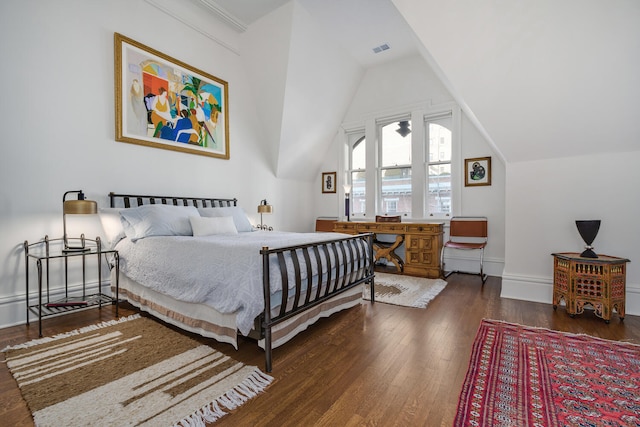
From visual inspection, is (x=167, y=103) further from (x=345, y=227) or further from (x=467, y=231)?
(x=467, y=231)

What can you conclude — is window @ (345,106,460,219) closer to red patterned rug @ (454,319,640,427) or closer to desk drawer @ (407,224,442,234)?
desk drawer @ (407,224,442,234)

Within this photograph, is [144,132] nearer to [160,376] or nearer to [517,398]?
[160,376]

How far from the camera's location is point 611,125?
2.76 m

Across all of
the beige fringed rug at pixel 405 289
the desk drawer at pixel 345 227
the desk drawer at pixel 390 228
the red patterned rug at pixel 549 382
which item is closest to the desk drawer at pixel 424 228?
the desk drawer at pixel 390 228

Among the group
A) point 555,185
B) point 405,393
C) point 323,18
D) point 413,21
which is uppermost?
point 323,18

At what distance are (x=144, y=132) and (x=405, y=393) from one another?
3.78 m

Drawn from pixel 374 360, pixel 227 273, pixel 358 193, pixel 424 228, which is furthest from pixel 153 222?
pixel 358 193

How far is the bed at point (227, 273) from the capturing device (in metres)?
1.95

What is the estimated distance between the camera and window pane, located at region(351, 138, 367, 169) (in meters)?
6.10

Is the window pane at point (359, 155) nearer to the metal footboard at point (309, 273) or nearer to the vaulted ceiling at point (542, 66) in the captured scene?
the vaulted ceiling at point (542, 66)

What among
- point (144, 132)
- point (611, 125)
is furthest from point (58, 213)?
point (611, 125)

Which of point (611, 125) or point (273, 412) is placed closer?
point (273, 412)

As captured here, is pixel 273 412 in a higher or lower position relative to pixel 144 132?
lower

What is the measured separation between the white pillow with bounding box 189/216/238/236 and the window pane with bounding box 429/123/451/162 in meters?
3.73
